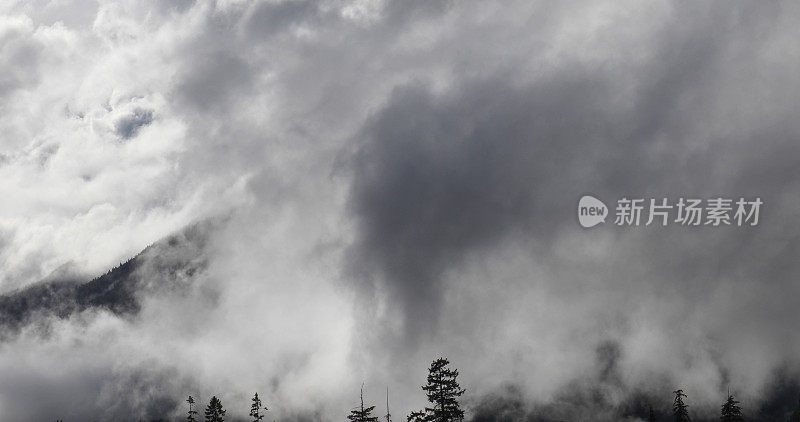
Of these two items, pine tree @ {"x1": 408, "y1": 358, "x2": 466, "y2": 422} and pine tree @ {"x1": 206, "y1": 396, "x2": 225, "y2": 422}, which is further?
pine tree @ {"x1": 206, "y1": 396, "x2": 225, "y2": 422}

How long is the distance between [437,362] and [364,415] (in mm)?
16749

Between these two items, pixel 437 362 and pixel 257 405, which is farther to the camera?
pixel 257 405

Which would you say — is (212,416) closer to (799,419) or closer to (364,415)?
(364,415)

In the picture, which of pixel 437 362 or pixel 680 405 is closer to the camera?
pixel 437 362

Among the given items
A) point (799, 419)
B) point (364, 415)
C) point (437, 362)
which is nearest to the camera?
point (437, 362)

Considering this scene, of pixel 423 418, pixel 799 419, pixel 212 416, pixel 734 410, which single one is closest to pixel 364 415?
pixel 423 418

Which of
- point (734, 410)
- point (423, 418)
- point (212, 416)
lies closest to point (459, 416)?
point (423, 418)

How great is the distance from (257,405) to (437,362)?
61.5 meters

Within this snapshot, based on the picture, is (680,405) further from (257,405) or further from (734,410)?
(257,405)

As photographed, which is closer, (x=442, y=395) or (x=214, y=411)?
(x=442, y=395)

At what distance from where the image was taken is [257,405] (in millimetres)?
122875

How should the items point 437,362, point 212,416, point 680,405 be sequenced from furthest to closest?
1. point 680,405
2. point 212,416
3. point 437,362

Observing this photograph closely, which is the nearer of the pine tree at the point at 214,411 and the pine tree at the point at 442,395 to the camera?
the pine tree at the point at 442,395

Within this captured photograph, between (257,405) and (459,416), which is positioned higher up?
(257,405)
